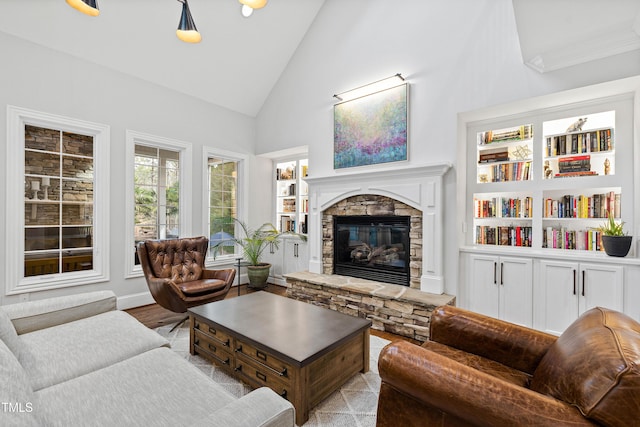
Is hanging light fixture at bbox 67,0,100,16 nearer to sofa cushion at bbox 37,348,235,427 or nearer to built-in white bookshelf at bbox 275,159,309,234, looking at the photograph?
sofa cushion at bbox 37,348,235,427

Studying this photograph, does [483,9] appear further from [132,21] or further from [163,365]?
[163,365]

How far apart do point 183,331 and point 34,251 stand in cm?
189

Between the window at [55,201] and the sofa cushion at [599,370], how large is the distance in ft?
14.0

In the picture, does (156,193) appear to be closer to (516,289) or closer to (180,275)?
(180,275)

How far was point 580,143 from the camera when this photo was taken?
111 inches

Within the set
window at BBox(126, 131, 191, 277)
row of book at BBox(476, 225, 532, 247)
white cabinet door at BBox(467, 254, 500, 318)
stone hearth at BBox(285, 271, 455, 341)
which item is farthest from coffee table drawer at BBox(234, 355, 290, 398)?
row of book at BBox(476, 225, 532, 247)

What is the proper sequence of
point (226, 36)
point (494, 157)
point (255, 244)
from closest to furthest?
point (494, 157)
point (226, 36)
point (255, 244)

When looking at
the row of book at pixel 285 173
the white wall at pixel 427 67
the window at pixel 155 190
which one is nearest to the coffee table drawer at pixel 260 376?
the white wall at pixel 427 67

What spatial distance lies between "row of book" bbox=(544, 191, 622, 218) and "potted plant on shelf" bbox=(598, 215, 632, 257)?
16 centimetres

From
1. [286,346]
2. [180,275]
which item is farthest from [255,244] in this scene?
[286,346]

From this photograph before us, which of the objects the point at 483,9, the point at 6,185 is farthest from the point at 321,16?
the point at 6,185

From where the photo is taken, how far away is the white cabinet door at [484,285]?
299 centimetres

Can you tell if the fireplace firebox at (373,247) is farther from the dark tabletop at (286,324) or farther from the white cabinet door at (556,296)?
the dark tabletop at (286,324)

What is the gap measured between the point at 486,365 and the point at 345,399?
902mm
